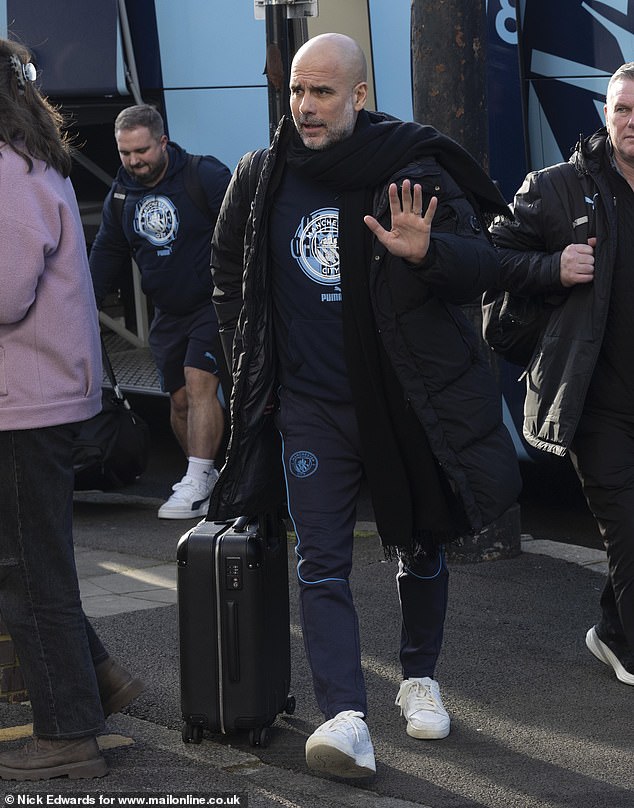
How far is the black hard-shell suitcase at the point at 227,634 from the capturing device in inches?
168

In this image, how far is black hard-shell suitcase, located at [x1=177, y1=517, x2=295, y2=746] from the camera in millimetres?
4262

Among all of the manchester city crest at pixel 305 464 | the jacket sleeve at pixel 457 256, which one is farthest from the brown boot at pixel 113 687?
the jacket sleeve at pixel 457 256

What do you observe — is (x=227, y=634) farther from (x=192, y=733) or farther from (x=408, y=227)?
(x=408, y=227)

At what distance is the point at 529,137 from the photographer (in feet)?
23.2

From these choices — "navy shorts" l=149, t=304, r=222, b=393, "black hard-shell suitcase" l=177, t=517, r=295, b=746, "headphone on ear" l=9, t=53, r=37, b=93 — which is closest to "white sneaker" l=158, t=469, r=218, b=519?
"navy shorts" l=149, t=304, r=222, b=393

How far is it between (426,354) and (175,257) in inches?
157

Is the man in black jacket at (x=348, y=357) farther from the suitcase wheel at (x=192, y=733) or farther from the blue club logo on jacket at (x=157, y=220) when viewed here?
the blue club logo on jacket at (x=157, y=220)

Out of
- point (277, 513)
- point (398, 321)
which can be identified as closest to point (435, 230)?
point (398, 321)

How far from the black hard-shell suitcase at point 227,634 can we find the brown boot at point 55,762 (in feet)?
1.20

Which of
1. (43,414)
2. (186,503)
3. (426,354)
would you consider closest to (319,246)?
(426,354)

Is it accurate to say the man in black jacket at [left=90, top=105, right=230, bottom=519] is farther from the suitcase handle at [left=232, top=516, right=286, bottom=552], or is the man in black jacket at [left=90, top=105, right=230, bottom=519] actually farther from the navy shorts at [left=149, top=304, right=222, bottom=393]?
the suitcase handle at [left=232, top=516, right=286, bottom=552]

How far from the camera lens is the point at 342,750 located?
3930mm

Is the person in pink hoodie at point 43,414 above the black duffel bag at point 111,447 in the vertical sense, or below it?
above

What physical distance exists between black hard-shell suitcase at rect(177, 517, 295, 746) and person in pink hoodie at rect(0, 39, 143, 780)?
334 millimetres
